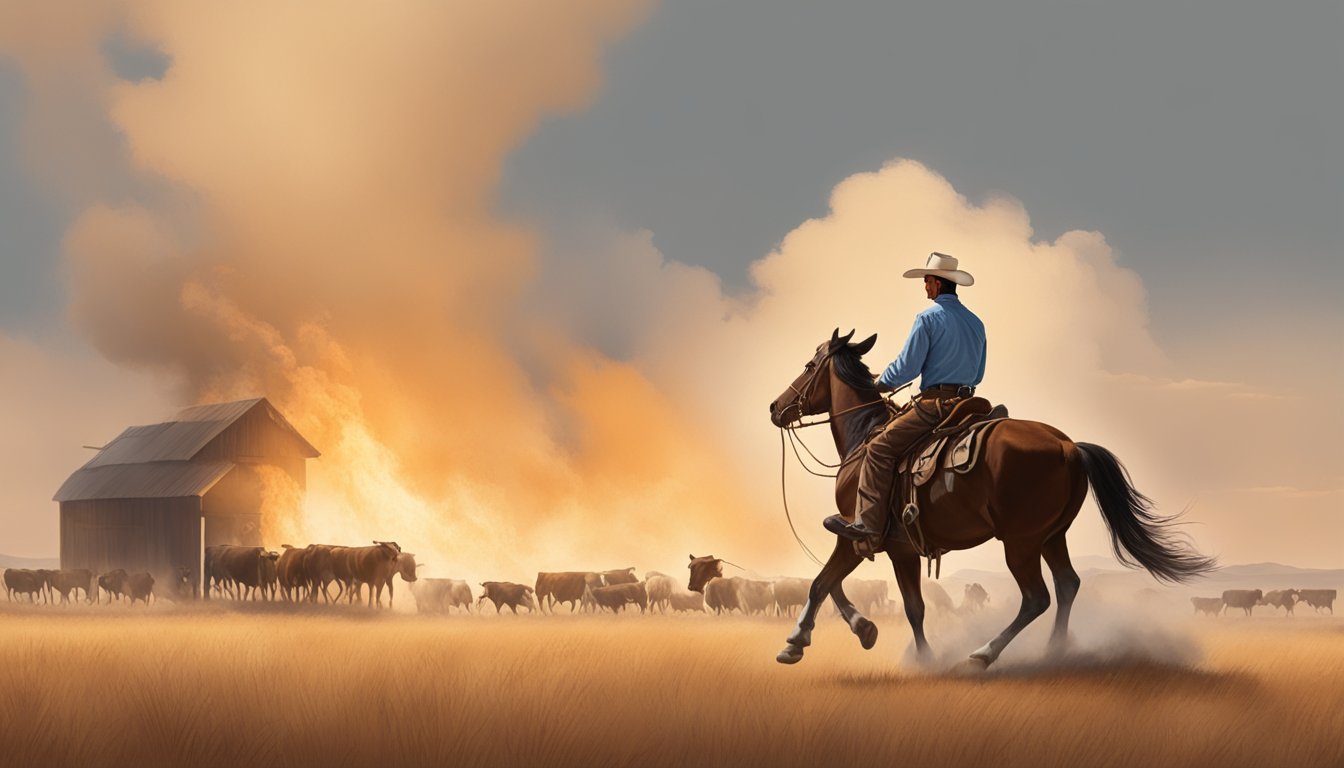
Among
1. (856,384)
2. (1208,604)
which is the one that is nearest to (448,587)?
(1208,604)

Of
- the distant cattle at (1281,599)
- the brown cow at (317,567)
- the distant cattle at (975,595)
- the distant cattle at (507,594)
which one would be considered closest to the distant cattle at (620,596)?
the distant cattle at (507,594)

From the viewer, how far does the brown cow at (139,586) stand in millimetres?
39625

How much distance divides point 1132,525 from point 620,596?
2202cm

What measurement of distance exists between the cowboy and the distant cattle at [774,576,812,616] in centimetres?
1867

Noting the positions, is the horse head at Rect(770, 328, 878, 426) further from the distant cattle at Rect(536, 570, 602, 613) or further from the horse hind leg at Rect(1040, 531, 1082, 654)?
the distant cattle at Rect(536, 570, 602, 613)

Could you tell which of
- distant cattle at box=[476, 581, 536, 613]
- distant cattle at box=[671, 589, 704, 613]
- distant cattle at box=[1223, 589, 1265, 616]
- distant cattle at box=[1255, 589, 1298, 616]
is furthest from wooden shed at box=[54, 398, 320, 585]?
distant cattle at box=[1255, 589, 1298, 616]

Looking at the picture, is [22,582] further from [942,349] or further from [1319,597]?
[1319,597]

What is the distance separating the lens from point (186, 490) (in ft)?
134

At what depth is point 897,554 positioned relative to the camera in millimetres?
13070

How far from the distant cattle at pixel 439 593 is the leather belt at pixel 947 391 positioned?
25.5 metres

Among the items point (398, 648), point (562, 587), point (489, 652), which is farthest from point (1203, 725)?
point (562, 587)

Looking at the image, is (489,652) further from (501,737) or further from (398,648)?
(501,737)

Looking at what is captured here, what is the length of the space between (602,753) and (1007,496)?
4.78 metres

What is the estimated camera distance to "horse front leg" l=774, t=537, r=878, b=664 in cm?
1272
